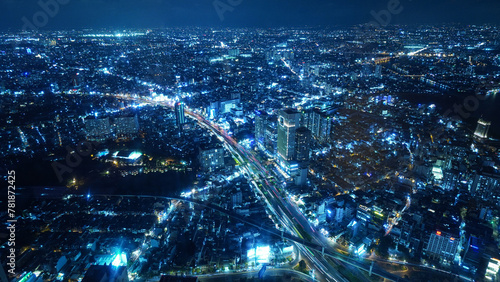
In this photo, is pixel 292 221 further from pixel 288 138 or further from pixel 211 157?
pixel 211 157

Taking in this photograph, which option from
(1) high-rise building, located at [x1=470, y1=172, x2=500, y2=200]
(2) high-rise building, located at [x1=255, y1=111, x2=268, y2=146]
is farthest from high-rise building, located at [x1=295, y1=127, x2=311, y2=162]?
(1) high-rise building, located at [x1=470, y1=172, x2=500, y2=200]

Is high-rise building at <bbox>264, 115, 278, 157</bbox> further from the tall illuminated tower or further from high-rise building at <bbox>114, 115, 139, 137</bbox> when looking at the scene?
high-rise building at <bbox>114, 115, 139, 137</bbox>

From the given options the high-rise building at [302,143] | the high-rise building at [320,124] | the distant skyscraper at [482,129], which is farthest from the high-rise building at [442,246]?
the distant skyscraper at [482,129]

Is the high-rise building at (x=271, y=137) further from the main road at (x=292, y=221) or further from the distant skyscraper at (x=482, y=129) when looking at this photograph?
the distant skyscraper at (x=482, y=129)

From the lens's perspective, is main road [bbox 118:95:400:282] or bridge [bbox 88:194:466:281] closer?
bridge [bbox 88:194:466:281]

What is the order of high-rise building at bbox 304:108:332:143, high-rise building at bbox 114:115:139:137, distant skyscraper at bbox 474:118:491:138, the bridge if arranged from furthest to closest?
1. high-rise building at bbox 114:115:139:137
2. distant skyscraper at bbox 474:118:491:138
3. high-rise building at bbox 304:108:332:143
4. the bridge
